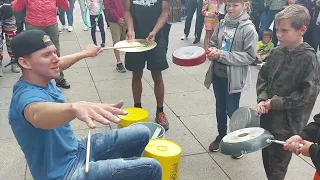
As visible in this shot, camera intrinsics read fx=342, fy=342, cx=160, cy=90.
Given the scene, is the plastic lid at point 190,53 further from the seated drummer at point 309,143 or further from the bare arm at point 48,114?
the bare arm at point 48,114

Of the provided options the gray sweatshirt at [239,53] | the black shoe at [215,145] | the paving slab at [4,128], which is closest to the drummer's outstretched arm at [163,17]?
the gray sweatshirt at [239,53]

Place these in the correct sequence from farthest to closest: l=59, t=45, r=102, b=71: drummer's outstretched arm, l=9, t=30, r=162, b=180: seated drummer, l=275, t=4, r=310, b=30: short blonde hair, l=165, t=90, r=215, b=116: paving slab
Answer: l=165, t=90, r=215, b=116: paving slab, l=59, t=45, r=102, b=71: drummer's outstretched arm, l=275, t=4, r=310, b=30: short blonde hair, l=9, t=30, r=162, b=180: seated drummer

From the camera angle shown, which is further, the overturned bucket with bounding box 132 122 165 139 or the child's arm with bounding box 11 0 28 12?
the child's arm with bounding box 11 0 28 12

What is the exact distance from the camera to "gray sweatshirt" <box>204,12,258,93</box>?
310cm

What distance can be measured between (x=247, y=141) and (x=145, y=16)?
2.16 m

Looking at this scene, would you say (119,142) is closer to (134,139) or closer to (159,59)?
(134,139)

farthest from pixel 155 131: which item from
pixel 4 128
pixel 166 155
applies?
pixel 4 128

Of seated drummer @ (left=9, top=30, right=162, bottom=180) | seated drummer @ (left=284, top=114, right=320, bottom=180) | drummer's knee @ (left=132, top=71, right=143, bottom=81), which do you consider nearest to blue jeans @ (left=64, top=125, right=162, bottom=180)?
seated drummer @ (left=9, top=30, right=162, bottom=180)

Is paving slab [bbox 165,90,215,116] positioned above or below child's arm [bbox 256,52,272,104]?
below

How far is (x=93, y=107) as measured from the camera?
5.73ft

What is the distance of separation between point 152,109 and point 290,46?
2.49m

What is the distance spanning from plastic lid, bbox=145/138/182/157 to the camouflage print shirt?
2.40 feet

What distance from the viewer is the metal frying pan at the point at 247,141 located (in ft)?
7.34

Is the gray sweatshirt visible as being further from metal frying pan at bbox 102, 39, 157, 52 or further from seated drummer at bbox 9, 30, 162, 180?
seated drummer at bbox 9, 30, 162, 180
